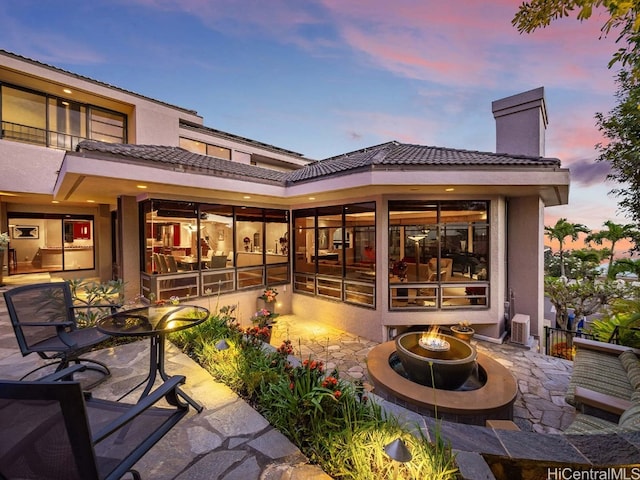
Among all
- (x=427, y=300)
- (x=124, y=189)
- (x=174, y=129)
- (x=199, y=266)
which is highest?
(x=174, y=129)

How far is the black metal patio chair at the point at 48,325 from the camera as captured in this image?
3.19 meters

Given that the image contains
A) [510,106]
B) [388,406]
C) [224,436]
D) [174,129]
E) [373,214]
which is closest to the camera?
[224,436]

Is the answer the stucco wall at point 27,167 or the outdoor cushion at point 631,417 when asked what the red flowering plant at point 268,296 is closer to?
the outdoor cushion at point 631,417

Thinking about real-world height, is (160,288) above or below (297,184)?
below

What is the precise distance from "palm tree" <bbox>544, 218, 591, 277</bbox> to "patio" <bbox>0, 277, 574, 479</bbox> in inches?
567

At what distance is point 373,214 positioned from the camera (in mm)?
8336

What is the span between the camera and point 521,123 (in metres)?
9.13

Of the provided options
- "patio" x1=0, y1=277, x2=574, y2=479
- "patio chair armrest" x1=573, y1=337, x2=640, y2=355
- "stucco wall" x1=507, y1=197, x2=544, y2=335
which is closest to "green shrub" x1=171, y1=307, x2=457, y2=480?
"patio" x1=0, y1=277, x2=574, y2=479

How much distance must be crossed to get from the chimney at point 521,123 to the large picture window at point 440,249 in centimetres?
283

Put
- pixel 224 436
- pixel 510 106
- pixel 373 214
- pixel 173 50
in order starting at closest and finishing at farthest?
pixel 224 436 → pixel 373 214 → pixel 510 106 → pixel 173 50

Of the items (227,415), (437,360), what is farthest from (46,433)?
(437,360)

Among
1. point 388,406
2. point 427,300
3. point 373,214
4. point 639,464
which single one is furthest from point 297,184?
point 639,464

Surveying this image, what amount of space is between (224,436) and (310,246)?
825 cm

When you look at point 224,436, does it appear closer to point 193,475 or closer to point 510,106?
point 193,475
